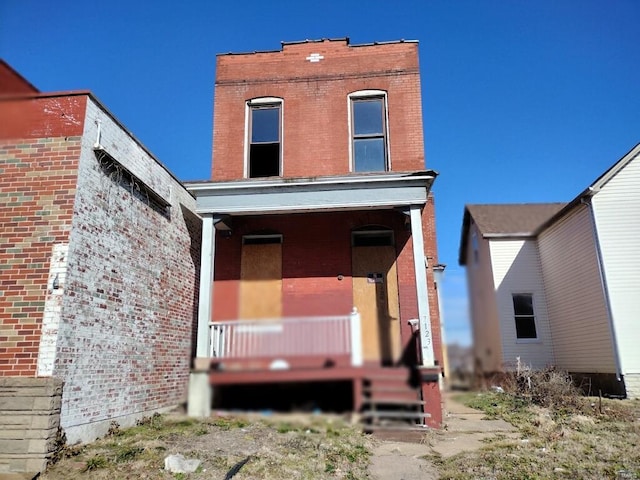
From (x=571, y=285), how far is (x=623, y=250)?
87.7 inches

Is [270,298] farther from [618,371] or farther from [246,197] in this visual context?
[618,371]

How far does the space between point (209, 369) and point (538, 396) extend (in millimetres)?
9721

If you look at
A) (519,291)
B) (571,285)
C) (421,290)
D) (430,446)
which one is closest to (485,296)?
(519,291)

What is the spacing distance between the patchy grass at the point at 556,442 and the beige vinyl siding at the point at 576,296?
7.25 ft

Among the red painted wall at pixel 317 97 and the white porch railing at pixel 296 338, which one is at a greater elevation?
the red painted wall at pixel 317 97

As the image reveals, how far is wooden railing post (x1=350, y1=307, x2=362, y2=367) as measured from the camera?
1909 mm

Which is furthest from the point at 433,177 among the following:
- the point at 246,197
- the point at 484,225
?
the point at 484,225

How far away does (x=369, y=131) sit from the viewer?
9.34 meters

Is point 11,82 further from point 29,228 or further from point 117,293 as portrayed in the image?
point 117,293

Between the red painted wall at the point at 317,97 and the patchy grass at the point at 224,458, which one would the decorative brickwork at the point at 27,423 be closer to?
the patchy grass at the point at 224,458

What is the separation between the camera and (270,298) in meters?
2.24

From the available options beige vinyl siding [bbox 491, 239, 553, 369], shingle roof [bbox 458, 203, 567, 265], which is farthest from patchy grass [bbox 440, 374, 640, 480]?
shingle roof [bbox 458, 203, 567, 265]

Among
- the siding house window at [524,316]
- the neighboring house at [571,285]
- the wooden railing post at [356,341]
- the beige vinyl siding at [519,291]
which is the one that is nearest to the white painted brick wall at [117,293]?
the wooden railing post at [356,341]

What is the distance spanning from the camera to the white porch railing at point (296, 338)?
1948 mm
